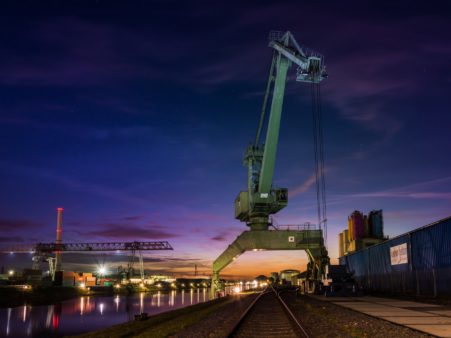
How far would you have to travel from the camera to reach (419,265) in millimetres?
36781

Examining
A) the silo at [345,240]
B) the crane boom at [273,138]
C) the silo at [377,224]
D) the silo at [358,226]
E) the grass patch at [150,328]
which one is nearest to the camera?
the grass patch at [150,328]

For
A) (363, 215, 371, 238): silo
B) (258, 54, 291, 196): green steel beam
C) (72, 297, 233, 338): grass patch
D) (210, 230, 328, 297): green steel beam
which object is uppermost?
(258, 54, 291, 196): green steel beam

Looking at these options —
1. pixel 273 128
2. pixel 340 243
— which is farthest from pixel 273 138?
pixel 340 243

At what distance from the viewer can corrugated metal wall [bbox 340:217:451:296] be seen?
3225cm

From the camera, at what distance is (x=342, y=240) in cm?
10400

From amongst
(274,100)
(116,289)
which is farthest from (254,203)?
(116,289)

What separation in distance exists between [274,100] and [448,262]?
32719 millimetres

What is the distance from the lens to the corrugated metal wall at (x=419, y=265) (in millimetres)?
32250

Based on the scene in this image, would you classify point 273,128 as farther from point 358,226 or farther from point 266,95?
point 358,226

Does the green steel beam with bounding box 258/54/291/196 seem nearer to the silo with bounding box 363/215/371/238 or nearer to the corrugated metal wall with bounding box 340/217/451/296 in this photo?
the corrugated metal wall with bounding box 340/217/451/296

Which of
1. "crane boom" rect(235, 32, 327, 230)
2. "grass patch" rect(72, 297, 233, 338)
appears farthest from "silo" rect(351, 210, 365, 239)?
"grass patch" rect(72, 297, 233, 338)

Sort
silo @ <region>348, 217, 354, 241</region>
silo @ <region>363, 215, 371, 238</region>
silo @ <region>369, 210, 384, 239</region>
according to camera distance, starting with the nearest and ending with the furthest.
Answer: silo @ <region>369, 210, 384, 239</region> < silo @ <region>363, 215, 371, 238</region> < silo @ <region>348, 217, 354, 241</region>

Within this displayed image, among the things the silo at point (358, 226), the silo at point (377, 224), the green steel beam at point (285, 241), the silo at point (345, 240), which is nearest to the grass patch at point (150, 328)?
the green steel beam at point (285, 241)

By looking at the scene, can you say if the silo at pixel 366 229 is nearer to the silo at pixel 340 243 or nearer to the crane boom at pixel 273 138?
the silo at pixel 340 243
